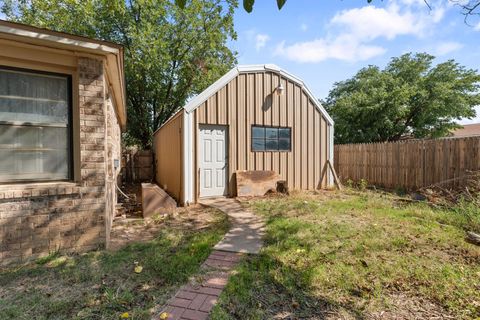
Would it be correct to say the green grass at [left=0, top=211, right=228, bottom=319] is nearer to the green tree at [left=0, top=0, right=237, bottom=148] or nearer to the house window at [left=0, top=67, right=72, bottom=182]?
the house window at [left=0, top=67, right=72, bottom=182]

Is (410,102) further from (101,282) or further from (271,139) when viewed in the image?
(101,282)

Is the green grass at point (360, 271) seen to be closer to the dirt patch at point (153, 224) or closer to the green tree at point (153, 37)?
the dirt patch at point (153, 224)

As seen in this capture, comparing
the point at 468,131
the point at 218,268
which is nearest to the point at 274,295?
the point at 218,268

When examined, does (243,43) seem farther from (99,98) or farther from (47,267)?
(47,267)

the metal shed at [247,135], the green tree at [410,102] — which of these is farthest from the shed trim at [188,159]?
the green tree at [410,102]

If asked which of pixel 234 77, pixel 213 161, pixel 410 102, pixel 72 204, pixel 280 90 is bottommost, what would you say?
pixel 72 204

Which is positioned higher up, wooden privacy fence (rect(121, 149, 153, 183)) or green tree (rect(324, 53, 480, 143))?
green tree (rect(324, 53, 480, 143))

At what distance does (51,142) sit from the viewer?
3473mm

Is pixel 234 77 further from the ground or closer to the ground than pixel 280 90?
further from the ground

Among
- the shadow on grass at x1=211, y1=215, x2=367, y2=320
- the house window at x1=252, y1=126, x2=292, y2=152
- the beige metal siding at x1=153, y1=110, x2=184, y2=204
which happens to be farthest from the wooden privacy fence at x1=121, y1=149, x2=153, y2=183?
the shadow on grass at x1=211, y1=215, x2=367, y2=320

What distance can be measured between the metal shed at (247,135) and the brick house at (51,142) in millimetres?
3133

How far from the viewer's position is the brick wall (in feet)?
10.5

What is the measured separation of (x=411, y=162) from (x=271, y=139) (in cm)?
483

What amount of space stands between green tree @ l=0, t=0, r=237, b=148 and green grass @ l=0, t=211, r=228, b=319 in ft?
44.6
